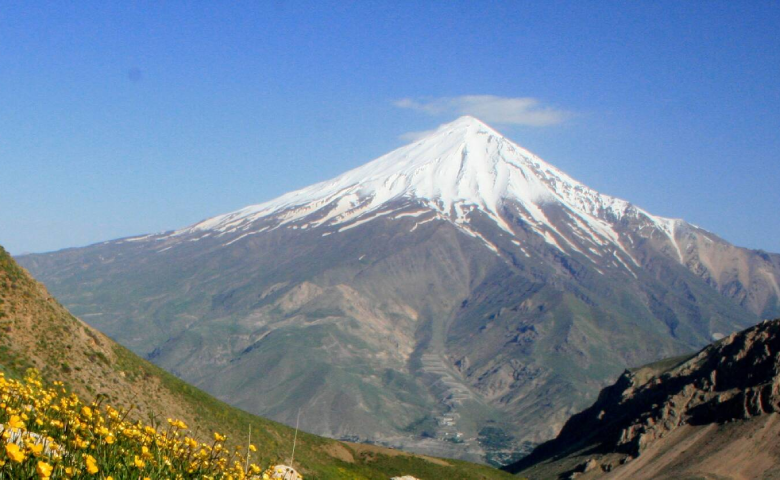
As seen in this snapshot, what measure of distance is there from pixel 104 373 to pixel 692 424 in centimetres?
10847

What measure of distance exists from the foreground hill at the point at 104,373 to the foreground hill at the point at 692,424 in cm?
7430

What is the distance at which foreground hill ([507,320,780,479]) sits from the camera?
103438 mm

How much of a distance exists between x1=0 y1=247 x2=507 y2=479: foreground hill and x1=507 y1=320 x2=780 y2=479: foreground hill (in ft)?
244

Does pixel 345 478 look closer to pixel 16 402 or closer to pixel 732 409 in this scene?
pixel 16 402

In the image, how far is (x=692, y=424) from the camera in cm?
11944

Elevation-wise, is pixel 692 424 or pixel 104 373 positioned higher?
pixel 104 373

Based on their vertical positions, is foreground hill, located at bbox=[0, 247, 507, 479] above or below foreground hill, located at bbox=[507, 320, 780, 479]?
above

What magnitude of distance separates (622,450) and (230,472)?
4979 inches

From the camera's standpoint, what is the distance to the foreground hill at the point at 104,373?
3288cm

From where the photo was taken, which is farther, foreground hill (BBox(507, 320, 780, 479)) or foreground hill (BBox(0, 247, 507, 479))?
foreground hill (BBox(507, 320, 780, 479))

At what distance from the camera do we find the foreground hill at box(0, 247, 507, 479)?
32.9 metres

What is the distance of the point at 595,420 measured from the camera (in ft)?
490

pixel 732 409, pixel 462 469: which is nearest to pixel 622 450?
pixel 732 409

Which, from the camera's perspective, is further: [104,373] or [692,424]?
[692,424]
